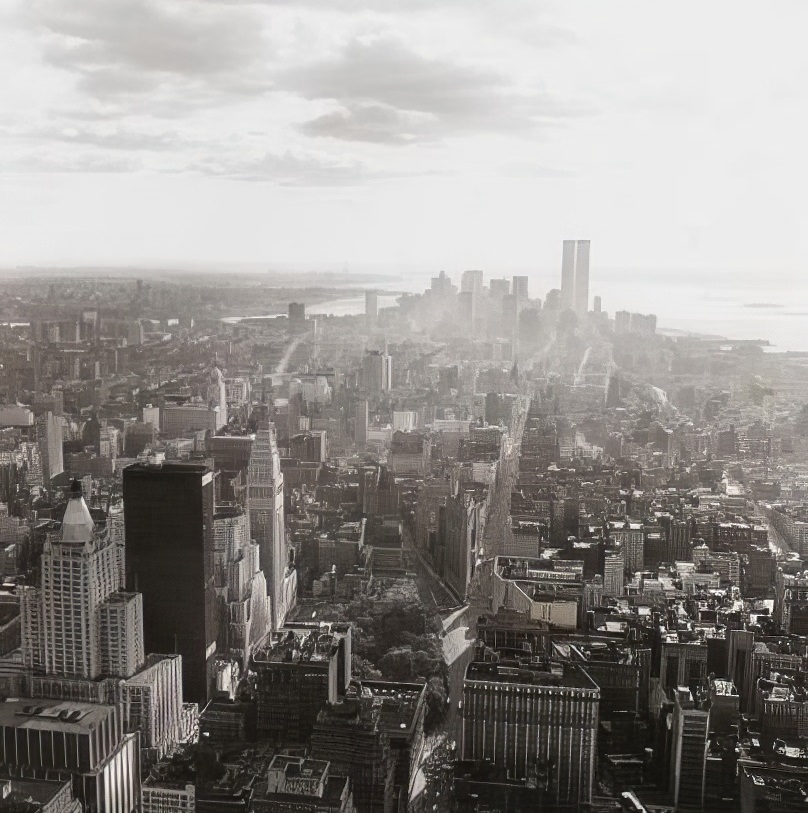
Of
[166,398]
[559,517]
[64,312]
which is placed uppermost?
[64,312]

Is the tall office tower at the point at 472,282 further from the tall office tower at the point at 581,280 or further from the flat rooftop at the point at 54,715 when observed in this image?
the flat rooftop at the point at 54,715

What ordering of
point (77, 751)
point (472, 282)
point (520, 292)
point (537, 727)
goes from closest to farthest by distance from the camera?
1. point (77, 751)
2. point (537, 727)
3. point (520, 292)
4. point (472, 282)

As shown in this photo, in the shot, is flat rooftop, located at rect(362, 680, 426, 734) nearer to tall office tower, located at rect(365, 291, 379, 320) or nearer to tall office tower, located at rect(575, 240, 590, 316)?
tall office tower, located at rect(365, 291, 379, 320)

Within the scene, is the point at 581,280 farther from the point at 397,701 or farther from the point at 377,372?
the point at 397,701

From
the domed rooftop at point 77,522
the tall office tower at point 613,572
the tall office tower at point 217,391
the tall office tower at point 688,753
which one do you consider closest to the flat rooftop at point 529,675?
the tall office tower at point 688,753

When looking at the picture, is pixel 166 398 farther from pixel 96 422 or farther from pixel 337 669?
pixel 337 669

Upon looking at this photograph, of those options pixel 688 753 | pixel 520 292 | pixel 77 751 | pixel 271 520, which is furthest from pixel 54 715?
pixel 520 292

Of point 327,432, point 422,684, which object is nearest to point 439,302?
point 327,432
